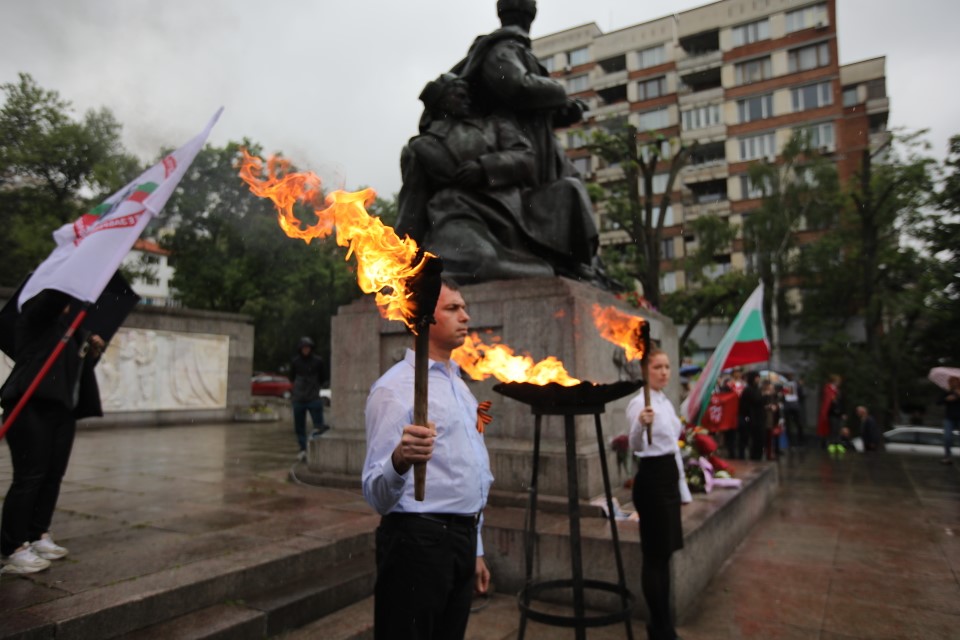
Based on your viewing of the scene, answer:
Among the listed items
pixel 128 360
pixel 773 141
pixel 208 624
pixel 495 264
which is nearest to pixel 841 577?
pixel 495 264

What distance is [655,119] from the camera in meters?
42.0

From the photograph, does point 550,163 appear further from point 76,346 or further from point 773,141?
point 773,141

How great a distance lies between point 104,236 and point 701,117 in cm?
4248

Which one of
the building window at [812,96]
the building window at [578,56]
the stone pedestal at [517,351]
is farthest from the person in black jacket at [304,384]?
the building window at [578,56]

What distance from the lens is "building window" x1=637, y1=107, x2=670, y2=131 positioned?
41.4m

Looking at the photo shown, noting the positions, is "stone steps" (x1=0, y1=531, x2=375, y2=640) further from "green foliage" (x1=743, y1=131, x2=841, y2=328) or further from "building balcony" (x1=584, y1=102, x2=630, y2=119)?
"building balcony" (x1=584, y1=102, x2=630, y2=119)

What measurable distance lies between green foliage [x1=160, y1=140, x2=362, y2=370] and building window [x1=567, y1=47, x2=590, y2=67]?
64.5 feet

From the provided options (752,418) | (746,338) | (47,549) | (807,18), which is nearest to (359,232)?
(47,549)

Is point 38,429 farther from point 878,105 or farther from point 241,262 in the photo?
point 878,105

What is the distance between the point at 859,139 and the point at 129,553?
41619 mm

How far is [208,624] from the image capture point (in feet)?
11.1

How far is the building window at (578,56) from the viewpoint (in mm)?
44875

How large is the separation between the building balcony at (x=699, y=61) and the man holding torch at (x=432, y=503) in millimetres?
42348

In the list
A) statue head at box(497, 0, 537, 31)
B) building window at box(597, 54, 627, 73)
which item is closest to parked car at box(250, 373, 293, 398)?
statue head at box(497, 0, 537, 31)
